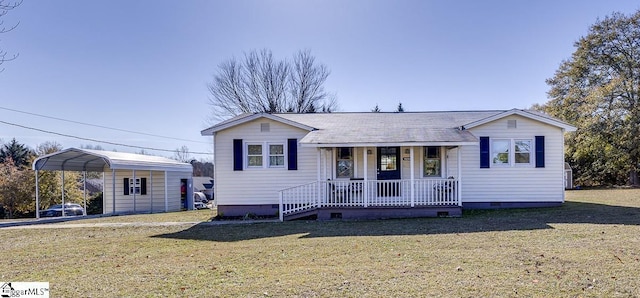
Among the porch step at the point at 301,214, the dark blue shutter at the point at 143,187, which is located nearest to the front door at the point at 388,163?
the porch step at the point at 301,214

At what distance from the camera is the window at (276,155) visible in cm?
1373

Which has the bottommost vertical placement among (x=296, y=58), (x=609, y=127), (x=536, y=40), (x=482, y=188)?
(x=482, y=188)

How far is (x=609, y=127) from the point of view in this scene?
2417cm

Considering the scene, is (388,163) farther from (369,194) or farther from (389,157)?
(369,194)

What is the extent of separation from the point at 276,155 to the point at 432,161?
222 inches

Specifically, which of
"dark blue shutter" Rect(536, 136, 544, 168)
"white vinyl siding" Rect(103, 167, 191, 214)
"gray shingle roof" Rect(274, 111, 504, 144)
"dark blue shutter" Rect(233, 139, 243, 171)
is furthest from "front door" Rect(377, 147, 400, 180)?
"white vinyl siding" Rect(103, 167, 191, 214)

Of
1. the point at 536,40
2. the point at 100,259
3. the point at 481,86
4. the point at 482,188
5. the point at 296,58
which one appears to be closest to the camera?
the point at 100,259

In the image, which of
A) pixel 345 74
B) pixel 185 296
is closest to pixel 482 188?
pixel 185 296

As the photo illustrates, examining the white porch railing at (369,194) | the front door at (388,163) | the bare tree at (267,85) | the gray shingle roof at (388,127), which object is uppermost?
the bare tree at (267,85)

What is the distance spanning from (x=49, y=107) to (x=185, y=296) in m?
34.1

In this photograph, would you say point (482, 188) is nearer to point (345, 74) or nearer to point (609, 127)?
point (345, 74)

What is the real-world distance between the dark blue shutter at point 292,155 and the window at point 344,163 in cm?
153

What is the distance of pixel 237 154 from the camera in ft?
44.7

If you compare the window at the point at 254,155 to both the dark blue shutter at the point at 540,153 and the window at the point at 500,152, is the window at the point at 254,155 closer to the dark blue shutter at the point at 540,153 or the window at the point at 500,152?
the window at the point at 500,152
